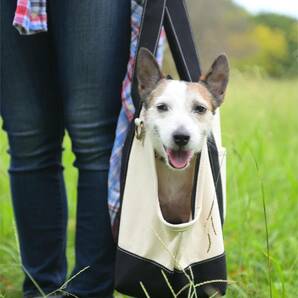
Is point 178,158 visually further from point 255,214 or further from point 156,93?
point 255,214

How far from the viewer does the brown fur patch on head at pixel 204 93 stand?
5.35 feet

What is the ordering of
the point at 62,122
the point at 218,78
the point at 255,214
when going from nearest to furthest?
1. the point at 218,78
2. the point at 62,122
3. the point at 255,214

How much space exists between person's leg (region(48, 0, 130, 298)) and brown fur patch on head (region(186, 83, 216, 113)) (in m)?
0.24

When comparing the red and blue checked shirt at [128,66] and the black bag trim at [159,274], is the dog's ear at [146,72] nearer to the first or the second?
the red and blue checked shirt at [128,66]

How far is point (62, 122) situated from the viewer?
6.08 ft

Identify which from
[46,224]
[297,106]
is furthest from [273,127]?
[46,224]

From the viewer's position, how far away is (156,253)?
1516 mm

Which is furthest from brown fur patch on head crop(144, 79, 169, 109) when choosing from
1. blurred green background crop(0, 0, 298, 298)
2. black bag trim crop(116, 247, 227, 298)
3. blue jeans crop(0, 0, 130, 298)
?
black bag trim crop(116, 247, 227, 298)

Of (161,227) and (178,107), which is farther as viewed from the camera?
(178,107)

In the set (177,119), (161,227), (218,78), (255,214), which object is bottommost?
(255,214)

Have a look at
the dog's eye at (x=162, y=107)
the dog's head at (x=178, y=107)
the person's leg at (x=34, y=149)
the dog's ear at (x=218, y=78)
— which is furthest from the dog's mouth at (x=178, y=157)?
the person's leg at (x=34, y=149)

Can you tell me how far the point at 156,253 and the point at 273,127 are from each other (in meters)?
2.81

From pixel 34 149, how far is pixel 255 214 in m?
1.44

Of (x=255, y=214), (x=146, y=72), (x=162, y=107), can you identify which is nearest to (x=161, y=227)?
(x=162, y=107)
